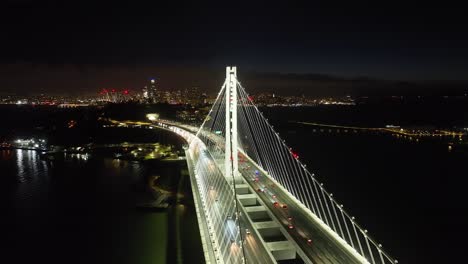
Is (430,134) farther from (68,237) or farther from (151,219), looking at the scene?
(68,237)

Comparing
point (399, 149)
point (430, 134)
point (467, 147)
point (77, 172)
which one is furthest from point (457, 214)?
point (430, 134)

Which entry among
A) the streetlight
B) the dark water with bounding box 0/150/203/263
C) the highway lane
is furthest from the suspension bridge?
the streetlight

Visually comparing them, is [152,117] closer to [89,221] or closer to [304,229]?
[89,221]

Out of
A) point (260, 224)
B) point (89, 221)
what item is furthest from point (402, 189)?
point (89, 221)

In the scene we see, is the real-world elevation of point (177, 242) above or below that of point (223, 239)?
below

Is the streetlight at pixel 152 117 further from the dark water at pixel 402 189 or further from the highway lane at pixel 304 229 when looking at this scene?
the highway lane at pixel 304 229

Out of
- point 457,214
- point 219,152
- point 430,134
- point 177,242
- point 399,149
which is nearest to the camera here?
point 177,242

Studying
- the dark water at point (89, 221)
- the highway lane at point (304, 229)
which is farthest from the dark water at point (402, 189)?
the dark water at point (89, 221)
